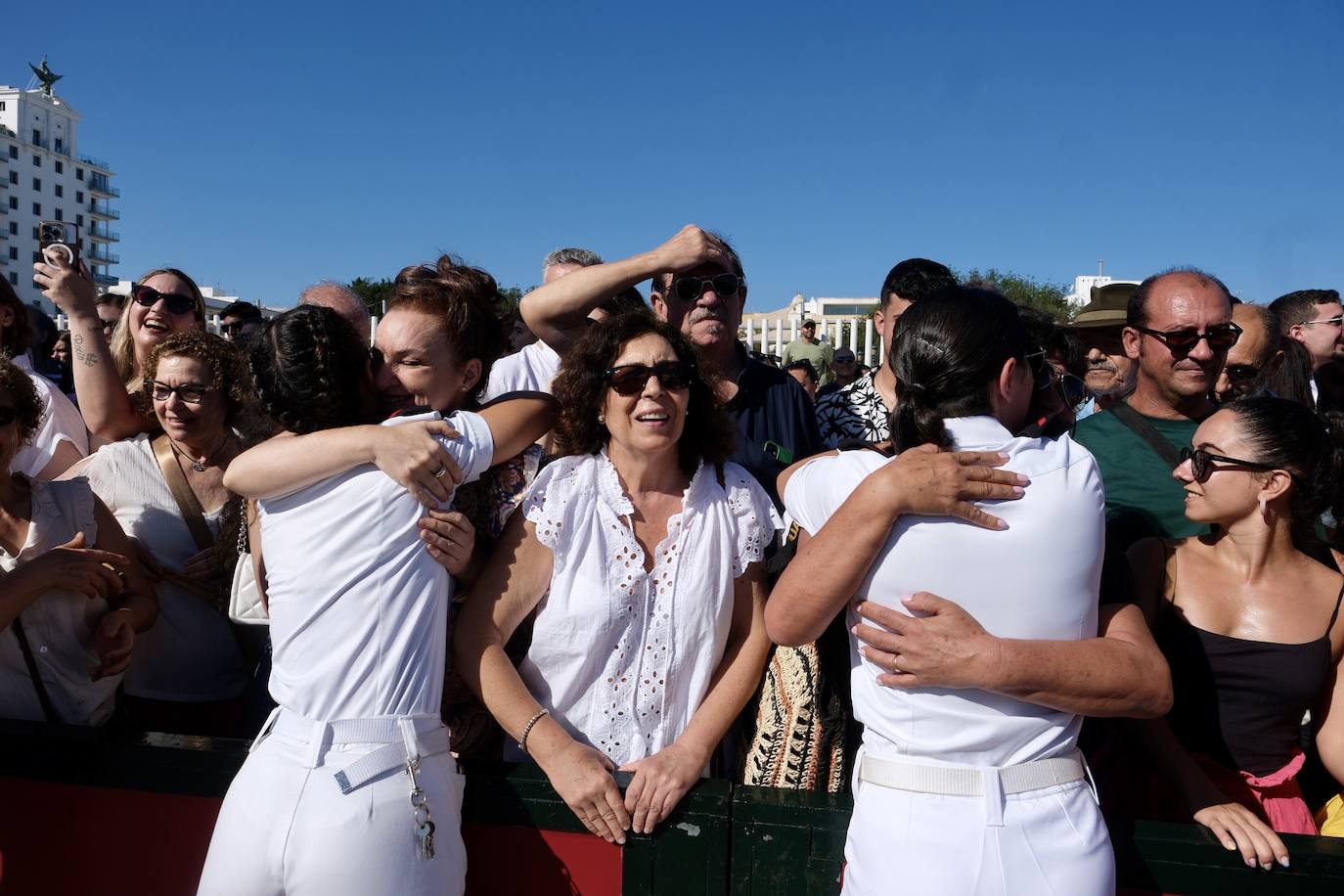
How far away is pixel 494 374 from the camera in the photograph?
4.10 meters

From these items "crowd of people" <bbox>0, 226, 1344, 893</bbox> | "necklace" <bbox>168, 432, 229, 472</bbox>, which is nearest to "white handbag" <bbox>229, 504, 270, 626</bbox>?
"crowd of people" <bbox>0, 226, 1344, 893</bbox>

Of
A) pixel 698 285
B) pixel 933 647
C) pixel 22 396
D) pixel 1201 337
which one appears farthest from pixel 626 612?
pixel 1201 337

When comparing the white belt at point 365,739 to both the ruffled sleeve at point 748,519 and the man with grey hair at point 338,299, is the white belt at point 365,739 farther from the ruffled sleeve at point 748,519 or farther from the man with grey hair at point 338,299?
the man with grey hair at point 338,299

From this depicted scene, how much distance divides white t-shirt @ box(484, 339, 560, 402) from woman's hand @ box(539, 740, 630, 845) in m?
2.11

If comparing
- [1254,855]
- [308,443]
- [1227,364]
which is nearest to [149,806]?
[308,443]

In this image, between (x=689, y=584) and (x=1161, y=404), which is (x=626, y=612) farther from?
(x=1161, y=404)

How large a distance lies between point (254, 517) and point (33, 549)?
28.9 inches

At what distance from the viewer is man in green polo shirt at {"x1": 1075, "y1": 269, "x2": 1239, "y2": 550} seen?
9.96ft

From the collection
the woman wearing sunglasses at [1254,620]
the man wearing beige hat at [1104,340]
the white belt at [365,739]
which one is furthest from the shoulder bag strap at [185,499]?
the man wearing beige hat at [1104,340]

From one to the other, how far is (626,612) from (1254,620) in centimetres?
176

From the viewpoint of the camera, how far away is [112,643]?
268 centimetres

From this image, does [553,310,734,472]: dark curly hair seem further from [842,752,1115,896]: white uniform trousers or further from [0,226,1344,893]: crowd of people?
[842,752,1115,896]: white uniform trousers

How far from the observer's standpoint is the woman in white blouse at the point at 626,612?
226 centimetres

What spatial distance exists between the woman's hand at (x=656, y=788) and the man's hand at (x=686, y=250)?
1541 mm
